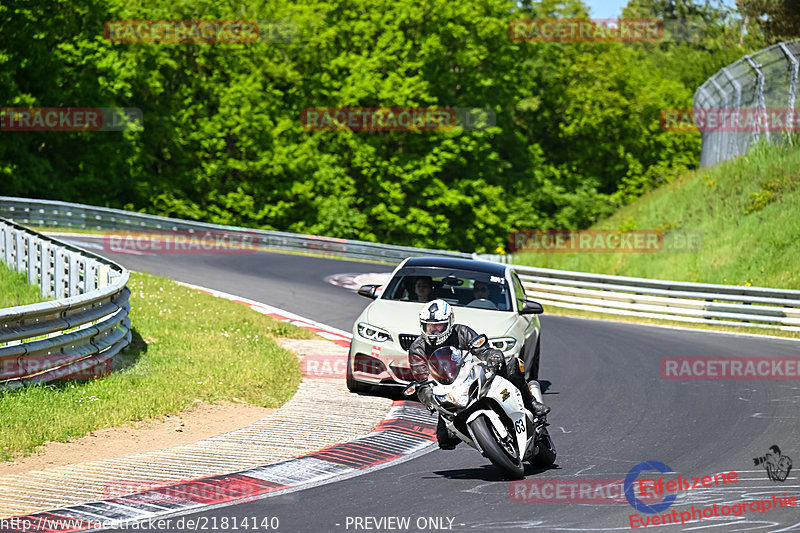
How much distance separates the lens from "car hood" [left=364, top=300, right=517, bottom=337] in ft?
39.2

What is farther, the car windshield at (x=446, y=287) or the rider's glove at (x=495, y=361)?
the car windshield at (x=446, y=287)

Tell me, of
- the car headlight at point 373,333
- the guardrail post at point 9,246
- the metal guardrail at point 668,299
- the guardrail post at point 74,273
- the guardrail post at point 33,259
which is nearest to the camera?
the car headlight at point 373,333

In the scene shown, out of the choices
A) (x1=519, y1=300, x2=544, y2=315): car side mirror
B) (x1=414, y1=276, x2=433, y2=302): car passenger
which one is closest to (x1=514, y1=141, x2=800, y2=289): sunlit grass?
(x1=519, y1=300, x2=544, y2=315): car side mirror

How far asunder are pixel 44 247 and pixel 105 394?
7.46 metres

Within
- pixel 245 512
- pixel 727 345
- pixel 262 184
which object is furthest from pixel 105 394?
pixel 262 184

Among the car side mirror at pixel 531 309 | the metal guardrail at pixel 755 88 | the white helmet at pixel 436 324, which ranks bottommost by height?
the car side mirror at pixel 531 309

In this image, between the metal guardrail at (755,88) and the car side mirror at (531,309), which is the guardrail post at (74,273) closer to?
the car side mirror at (531,309)

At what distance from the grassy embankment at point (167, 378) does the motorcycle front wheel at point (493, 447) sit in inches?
154

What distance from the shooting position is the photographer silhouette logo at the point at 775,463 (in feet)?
27.8

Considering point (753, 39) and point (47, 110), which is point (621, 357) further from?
point (753, 39)

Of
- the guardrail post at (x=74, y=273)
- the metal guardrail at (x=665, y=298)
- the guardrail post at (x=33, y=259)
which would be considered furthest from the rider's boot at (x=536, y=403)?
the metal guardrail at (x=665, y=298)

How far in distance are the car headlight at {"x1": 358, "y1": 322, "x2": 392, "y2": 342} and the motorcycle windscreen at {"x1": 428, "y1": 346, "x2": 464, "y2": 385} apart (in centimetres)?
406

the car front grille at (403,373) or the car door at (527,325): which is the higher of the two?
the car door at (527,325)

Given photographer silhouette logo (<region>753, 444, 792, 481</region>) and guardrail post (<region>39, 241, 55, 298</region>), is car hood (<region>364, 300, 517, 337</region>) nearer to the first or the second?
photographer silhouette logo (<region>753, 444, 792, 481</region>)
